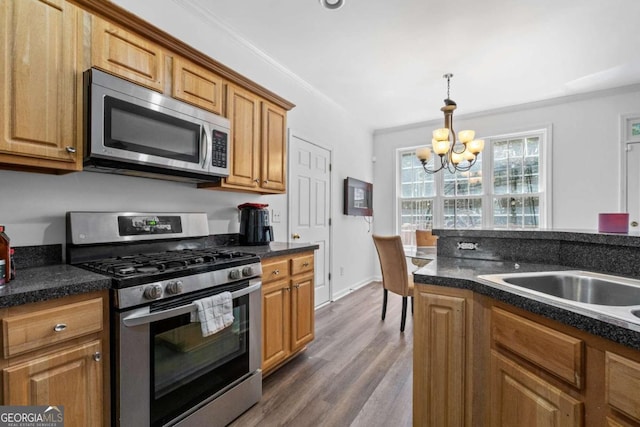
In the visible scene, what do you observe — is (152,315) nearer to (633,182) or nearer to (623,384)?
(623,384)

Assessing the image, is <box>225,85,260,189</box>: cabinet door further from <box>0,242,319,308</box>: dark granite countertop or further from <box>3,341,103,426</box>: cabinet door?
<box>3,341,103,426</box>: cabinet door

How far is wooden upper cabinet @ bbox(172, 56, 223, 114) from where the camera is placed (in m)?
1.77

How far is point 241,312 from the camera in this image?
5.66 feet

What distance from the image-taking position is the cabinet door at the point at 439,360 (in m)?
1.27

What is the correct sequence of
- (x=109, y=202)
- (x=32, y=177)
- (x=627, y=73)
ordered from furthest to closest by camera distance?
(x=627, y=73), (x=109, y=202), (x=32, y=177)

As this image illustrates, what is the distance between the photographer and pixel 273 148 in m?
2.47

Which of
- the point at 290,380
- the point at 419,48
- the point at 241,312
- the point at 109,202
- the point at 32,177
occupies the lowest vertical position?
the point at 290,380

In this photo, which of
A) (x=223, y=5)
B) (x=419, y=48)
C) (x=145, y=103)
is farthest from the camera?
(x=419, y=48)

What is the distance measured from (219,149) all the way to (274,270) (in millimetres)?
914

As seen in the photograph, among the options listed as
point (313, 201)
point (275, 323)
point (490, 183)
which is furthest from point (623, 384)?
point (490, 183)

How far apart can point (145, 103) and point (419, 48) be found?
238 cm

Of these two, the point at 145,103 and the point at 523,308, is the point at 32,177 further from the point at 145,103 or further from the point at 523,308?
the point at 523,308

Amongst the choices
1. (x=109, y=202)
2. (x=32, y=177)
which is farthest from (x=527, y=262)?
(x=32, y=177)

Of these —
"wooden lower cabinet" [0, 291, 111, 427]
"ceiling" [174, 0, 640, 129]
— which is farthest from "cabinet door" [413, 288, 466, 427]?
"ceiling" [174, 0, 640, 129]
